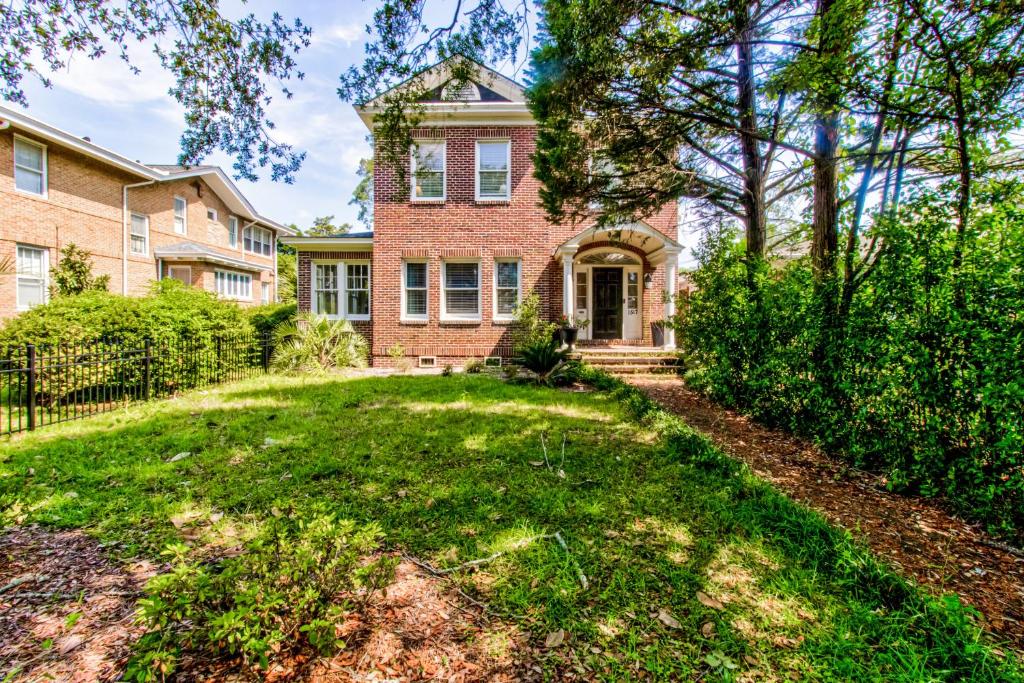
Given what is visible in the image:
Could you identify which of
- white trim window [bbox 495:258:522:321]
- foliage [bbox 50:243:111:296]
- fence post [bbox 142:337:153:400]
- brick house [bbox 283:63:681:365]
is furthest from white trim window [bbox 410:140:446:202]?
foliage [bbox 50:243:111:296]

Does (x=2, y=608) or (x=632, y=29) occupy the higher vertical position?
(x=632, y=29)

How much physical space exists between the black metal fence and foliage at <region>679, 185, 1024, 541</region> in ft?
30.6

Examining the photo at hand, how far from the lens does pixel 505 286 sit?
12664mm

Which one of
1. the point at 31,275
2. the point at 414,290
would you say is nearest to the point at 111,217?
the point at 31,275

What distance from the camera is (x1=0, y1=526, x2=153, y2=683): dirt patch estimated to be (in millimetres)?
1866

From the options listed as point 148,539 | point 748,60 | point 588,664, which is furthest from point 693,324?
point 148,539

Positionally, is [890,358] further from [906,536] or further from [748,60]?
[748,60]

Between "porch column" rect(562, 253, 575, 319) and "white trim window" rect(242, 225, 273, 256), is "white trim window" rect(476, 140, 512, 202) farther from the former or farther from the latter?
"white trim window" rect(242, 225, 273, 256)

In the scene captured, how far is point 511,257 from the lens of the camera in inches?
494

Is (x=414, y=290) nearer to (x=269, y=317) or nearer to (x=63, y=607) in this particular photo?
(x=269, y=317)

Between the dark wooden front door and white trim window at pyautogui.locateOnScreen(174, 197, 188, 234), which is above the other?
white trim window at pyautogui.locateOnScreen(174, 197, 188, 234)

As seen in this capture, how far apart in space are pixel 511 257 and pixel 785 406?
28.0ft

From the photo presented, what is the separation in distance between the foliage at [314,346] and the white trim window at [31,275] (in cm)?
896

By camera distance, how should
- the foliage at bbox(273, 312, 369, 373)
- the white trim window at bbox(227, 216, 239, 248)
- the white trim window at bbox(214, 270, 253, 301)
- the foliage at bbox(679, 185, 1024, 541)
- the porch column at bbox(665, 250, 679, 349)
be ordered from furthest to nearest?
1. the white trim window at bbox(227, 216, 239, 248)
2. the white trim window at bbox(214, 270, 253, 301)
3. the porch column at bbox(665, 250, 679, 349)
4. the foliage at bbox(273, 312, 369, 373)
5. the foliage at bbox(679, 185, 1024, 541)
